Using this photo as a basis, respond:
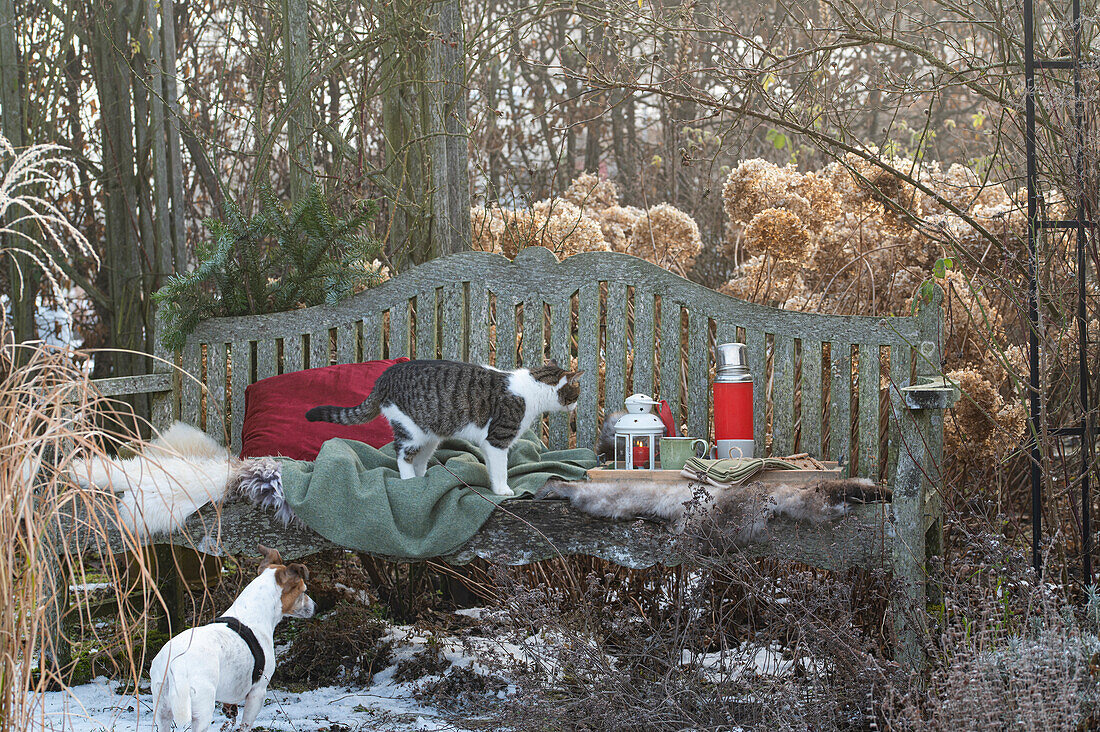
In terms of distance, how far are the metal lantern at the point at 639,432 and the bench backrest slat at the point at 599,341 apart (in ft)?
1.10

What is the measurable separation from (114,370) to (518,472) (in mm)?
2809

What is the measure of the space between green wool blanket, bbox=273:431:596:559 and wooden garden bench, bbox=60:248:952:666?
0.24ft

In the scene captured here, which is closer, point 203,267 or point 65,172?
point 203,267

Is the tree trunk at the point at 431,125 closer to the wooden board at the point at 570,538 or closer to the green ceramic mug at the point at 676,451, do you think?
the green ceramic mug at the point at 676,451

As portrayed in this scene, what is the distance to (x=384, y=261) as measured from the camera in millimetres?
4109

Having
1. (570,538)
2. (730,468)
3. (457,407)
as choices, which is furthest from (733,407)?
(457,407)

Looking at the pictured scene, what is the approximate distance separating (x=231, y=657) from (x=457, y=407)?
940 mm

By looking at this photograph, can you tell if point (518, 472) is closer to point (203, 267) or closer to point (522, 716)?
point (522, 716)

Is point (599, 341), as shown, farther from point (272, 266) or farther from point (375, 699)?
point (375, 699)

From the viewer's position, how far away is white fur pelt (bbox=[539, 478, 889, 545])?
2490 mm

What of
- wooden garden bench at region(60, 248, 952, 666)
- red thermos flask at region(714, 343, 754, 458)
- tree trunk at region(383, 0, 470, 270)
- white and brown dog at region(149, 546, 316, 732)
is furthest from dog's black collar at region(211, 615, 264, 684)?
tree trunk at region(383, 0, 470, 270)

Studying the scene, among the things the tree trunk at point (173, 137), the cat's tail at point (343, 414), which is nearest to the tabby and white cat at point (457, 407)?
the cat's tail at point (343, 414)

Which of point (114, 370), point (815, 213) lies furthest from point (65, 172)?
point (815, 213)

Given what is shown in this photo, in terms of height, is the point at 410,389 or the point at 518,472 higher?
the point at 410,389
